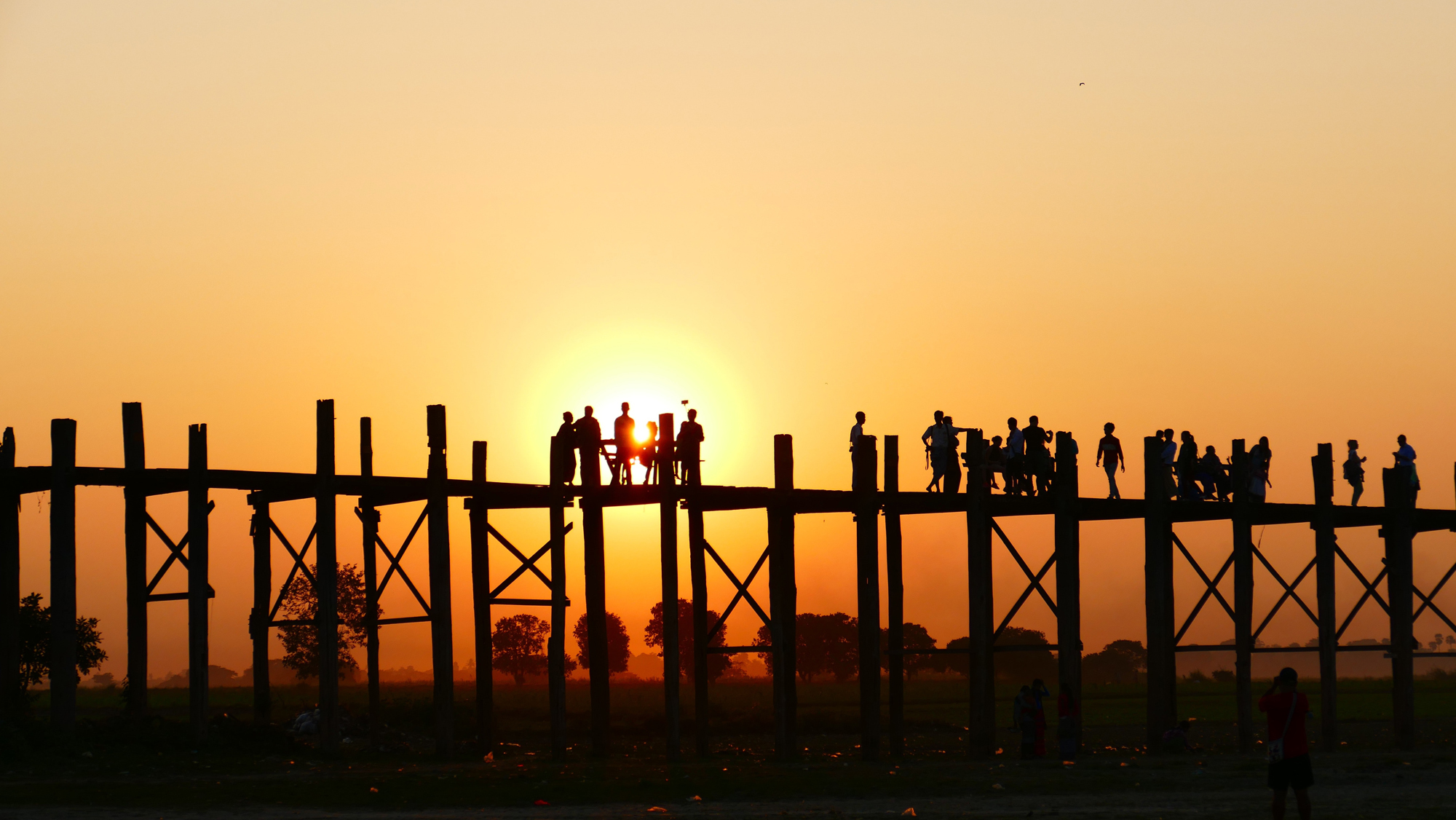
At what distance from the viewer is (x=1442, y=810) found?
1656cm

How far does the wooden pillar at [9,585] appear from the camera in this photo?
2212 cm

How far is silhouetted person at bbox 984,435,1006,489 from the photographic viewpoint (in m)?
23.9

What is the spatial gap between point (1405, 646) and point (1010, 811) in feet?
46.8

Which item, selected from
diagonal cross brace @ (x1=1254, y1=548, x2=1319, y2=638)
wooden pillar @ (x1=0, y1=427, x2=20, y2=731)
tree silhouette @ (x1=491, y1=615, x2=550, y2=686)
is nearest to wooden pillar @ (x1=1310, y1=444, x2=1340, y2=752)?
diagonal cross brace @ (x1=1254, y1=548, x2=1319, y2=638)

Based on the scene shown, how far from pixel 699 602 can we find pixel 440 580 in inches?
155

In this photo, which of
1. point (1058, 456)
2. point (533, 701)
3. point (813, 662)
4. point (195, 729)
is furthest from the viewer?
point (813, 662)

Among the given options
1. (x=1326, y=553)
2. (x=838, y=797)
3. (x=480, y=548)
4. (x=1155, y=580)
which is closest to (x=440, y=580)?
(x=480, y=548)

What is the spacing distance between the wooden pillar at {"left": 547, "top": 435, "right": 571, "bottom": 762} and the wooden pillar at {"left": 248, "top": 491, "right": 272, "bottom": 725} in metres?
5.00

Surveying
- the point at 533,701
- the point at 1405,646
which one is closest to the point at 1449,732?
the point at 1405,646

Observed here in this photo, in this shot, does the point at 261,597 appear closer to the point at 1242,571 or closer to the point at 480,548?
the point at 480,548

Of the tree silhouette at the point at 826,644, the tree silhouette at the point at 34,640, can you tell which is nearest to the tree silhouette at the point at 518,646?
the tree silhouette at the point at 826,644

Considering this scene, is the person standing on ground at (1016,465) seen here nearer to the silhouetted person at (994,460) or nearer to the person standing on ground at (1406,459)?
the silhouetted person at (994,460)

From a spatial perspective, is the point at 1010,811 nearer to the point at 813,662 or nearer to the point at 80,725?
the point at 80,725

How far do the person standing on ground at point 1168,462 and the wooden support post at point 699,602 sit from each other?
7.53m
